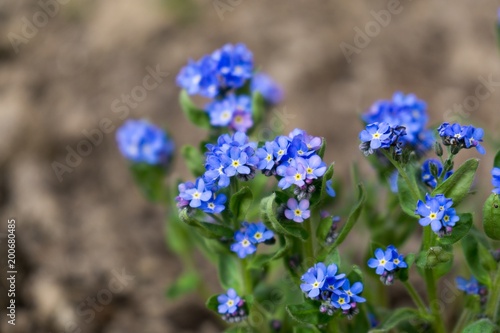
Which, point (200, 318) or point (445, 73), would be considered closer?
point (200, 318)

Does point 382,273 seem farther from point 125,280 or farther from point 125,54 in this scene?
point 125,54

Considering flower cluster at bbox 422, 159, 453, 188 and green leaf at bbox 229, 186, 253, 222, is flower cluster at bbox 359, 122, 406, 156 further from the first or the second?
green leaf at bbox 229, 186, 253, 222

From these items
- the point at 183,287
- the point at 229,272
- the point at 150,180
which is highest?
the point at 229,272

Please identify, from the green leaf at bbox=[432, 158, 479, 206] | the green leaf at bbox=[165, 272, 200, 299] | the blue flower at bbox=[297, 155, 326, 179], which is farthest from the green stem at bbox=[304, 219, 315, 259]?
the green leaf at bbox=[165, 272, 200, 299]

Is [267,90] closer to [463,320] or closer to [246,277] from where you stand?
[246,277]

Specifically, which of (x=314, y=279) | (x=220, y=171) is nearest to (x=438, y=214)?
(x=314, y=279)

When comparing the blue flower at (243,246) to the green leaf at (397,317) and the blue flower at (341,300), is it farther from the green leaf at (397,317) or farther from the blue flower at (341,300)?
the green leaf at (397,317)

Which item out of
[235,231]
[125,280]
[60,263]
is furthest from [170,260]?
[235,231]
